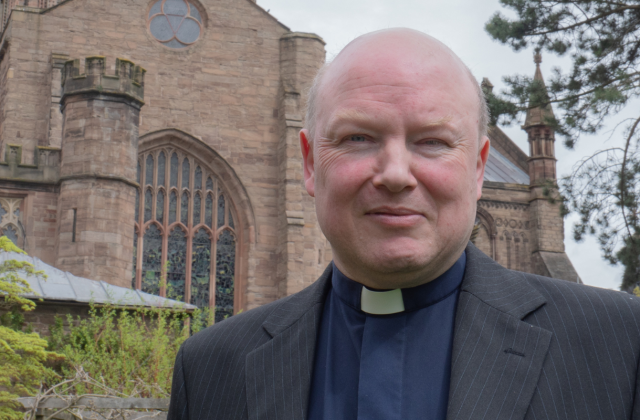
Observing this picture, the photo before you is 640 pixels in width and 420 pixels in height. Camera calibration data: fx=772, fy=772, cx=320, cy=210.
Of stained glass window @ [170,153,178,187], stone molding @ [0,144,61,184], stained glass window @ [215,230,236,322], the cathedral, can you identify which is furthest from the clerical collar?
stained glass window @ [170,153,178,187]

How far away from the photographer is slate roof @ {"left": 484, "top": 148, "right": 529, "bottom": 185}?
2620 centimetres

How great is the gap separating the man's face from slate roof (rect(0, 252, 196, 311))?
7908 mm

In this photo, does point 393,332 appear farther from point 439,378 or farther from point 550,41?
point 550,41

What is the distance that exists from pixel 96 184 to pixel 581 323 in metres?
13.6

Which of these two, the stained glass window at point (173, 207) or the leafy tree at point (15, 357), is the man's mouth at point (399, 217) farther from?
the stained glass window at point (173, 207)

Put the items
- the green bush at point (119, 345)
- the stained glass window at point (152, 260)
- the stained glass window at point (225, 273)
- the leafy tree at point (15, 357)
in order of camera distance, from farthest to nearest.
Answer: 1. the stained glass window at point (225, 273)
2. the stained glass window at point (152, 260)
3. the green bush at point (119, 345)
4. the leafy tree at point (15, 357)

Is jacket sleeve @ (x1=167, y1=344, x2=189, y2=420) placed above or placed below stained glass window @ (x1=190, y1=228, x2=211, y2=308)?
below

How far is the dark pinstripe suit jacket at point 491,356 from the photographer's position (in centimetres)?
133

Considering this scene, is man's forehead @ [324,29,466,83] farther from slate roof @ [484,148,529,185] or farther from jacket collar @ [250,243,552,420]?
slate roof @ [484,148,529,185]

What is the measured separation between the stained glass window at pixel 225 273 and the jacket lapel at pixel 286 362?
1579cm

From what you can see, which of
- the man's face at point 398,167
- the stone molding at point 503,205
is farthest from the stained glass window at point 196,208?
the man's face at point 398,167

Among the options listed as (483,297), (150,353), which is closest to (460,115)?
(483,297)

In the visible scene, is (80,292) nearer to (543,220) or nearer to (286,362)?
(286,362)

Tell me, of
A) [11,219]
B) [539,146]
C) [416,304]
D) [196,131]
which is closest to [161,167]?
[196,131]
